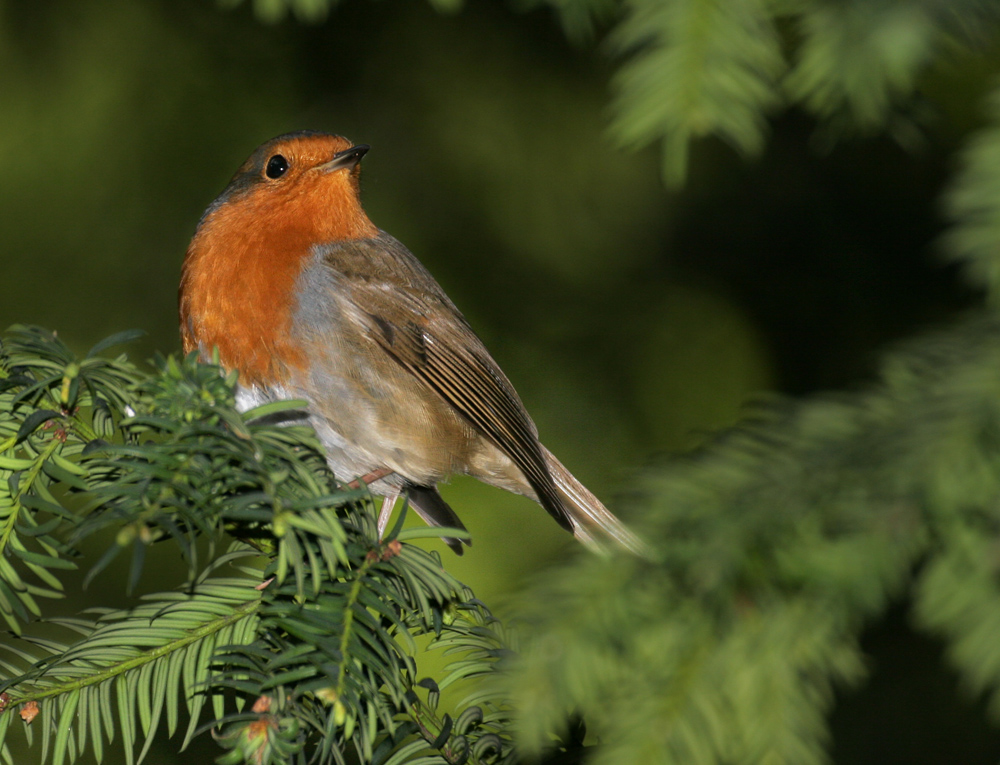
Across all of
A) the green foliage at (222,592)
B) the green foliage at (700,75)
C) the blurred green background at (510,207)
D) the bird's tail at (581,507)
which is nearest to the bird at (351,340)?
the bird's tail at (581,507)

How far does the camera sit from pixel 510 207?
13.7 feet

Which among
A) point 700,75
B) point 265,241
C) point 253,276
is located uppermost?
point 265,241

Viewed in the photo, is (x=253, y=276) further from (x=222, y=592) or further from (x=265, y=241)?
(x=222, y=592)

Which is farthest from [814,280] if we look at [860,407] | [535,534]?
[860,407]

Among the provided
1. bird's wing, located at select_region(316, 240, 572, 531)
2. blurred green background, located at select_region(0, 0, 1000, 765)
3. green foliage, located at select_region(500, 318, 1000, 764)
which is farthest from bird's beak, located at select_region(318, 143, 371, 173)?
green foliage, located at select_region(500, 318, 1000, 764)

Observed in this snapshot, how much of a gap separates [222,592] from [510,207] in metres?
2.86

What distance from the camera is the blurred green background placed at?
147 inches

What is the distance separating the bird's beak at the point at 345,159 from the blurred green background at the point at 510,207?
864 mm

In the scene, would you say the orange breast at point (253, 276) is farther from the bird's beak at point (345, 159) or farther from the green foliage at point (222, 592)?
the green foliage at point (222, 592)

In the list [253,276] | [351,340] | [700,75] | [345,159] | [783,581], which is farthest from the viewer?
[345,159]

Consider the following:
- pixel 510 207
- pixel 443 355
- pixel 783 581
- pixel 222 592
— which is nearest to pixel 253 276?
pixel 443 355

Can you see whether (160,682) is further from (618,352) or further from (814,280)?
(814,280)

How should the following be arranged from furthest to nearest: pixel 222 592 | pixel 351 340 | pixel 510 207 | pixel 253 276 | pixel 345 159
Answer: pixel 510 207 < pixel 345 159 < pixel 351 340 < pixel 253 276 < pixel 222 592

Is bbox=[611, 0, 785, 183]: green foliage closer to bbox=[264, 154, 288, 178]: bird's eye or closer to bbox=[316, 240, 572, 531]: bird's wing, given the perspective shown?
bbox=[316, 240, 572, 531]: bird's wing
